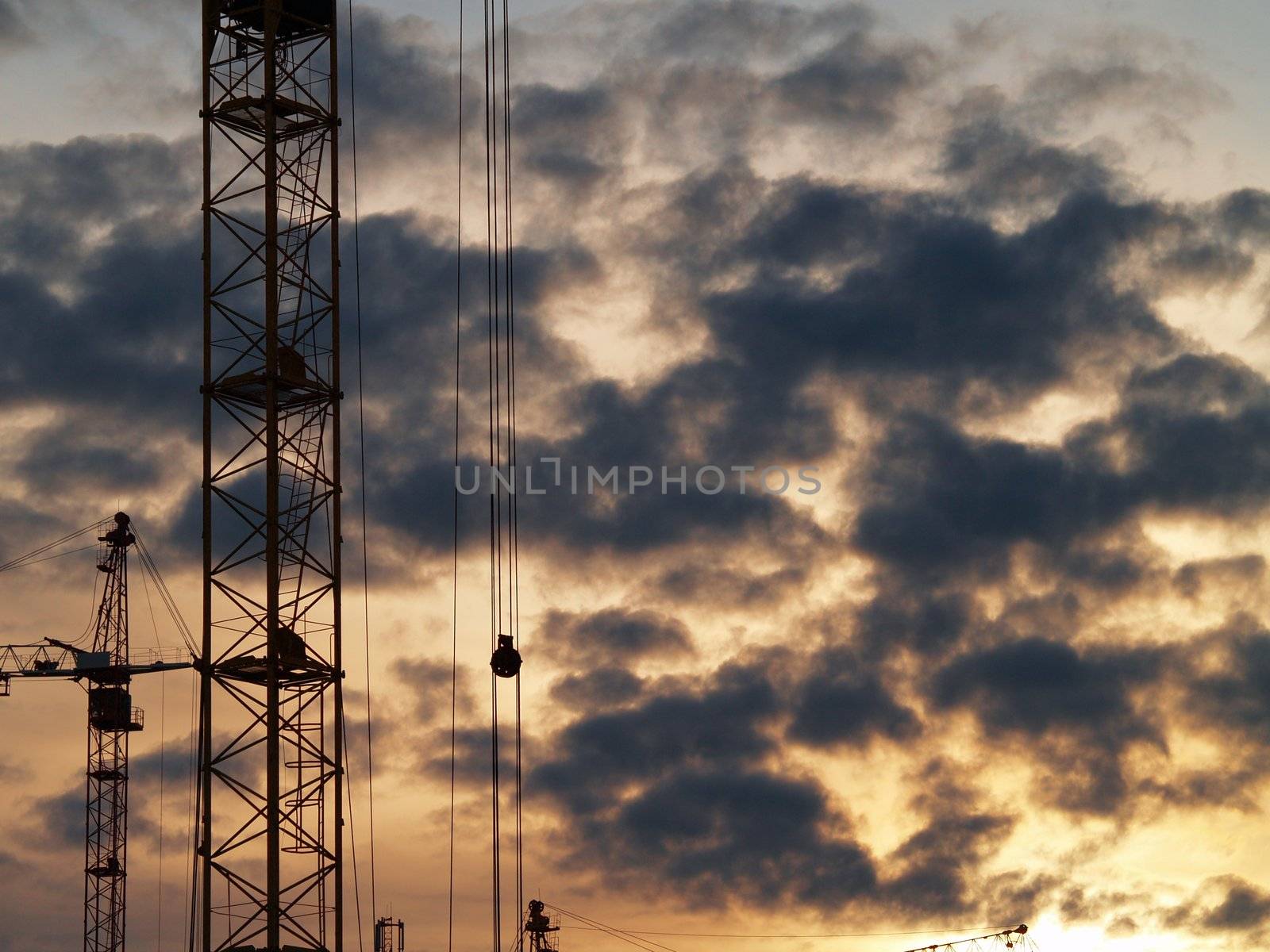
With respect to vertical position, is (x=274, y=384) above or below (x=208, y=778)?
above

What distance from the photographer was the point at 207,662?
70.8 metres

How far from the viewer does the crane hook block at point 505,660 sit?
227 feet

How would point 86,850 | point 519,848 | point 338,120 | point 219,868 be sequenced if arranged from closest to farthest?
point 219,868 → point 338,120 → point 519,848 → point 86,850

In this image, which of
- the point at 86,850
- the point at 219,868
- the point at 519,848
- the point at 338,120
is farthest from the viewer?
the point at 86,850

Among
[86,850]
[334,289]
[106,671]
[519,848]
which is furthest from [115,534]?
[334,289]

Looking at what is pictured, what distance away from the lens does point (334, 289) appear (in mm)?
74312

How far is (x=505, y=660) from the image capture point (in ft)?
227

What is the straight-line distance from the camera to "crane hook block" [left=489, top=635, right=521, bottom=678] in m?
69.1

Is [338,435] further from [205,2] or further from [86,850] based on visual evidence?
[86,850]

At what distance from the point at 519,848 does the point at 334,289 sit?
28.5m

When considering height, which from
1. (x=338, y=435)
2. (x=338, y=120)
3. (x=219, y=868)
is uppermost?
(x=338, y=120)

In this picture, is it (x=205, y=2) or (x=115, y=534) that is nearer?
(x=205, y=2)

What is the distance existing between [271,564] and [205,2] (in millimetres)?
20349

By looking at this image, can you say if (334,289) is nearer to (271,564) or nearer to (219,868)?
(271,564)
